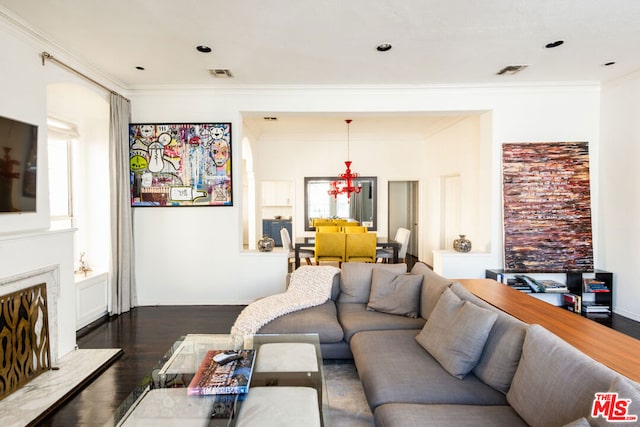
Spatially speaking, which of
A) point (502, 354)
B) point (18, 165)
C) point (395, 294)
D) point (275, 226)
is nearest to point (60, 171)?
point (18, 165)

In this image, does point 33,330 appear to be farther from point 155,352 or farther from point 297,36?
point 297,36

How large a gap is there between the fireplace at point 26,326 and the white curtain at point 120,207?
1.26 metres

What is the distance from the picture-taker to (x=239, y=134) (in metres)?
4.35

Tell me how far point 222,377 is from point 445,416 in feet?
4.00

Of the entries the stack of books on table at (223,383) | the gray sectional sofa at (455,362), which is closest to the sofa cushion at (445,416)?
the gray sectional sofa at (455,362)

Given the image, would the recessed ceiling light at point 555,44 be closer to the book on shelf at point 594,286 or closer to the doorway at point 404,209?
the book on shelf at point 594,286

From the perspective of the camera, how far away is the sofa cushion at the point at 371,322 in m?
2.66

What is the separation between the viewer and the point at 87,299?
3615 millimetres

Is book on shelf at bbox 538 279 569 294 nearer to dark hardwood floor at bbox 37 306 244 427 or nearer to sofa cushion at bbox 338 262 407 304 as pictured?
sofa cushion at bbox 338 262 407 304

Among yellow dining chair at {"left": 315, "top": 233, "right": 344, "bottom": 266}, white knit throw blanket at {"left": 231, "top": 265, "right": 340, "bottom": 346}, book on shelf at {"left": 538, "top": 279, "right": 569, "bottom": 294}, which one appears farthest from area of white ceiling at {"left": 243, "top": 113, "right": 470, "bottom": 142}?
white knit throw blanket at {"left": 231, "top": 265, "right": 340, "bottom": 346}

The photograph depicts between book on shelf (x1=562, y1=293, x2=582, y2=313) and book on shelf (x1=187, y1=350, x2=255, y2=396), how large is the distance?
407 cm

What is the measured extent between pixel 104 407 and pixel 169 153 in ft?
9.77

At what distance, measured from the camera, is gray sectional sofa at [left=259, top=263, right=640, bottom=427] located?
1.31 m

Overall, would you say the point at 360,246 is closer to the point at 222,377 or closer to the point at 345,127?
the point at 345,127
